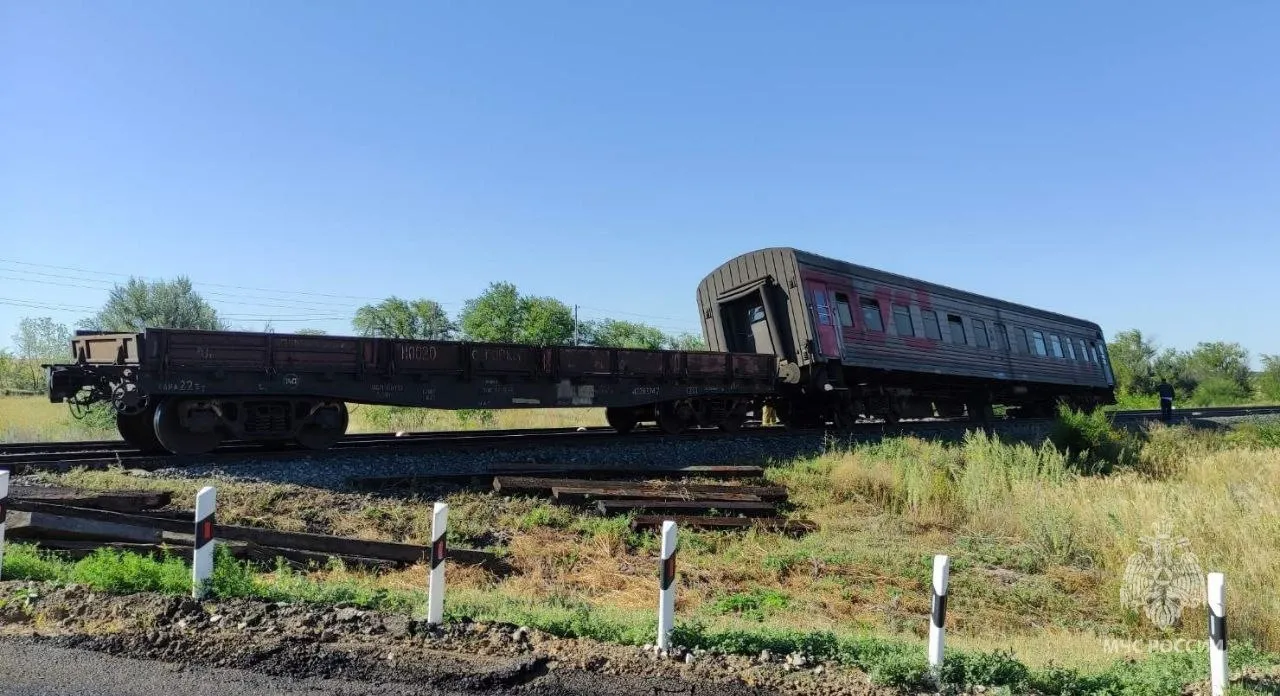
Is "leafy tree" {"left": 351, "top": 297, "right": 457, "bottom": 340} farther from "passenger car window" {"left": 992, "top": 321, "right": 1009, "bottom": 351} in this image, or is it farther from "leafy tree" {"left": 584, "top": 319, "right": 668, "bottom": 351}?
"passenger car window" {"left": 992, "top": 321, "right": 1009, "bottom": 351}

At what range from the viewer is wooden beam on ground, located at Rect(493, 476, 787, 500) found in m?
10.2

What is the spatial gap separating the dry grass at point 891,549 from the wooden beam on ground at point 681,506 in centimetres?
34

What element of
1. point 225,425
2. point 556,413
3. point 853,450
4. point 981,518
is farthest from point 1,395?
point 981,518

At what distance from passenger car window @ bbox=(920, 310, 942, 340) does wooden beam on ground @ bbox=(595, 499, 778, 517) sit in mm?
9167

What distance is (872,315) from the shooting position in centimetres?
1680

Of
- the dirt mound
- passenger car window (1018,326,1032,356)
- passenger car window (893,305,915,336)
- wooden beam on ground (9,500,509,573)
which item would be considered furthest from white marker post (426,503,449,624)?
passenger car window (1018,326,1032,356)

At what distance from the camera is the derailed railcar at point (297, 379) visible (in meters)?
9.72

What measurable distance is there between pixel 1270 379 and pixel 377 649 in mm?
73284

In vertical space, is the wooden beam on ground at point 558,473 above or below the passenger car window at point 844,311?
below

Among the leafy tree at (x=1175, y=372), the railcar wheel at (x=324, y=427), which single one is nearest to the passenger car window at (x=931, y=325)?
the railcar wheel at (x=324, y=427)

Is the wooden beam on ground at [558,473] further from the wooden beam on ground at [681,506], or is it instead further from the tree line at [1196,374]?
the tree line at [1196,374]

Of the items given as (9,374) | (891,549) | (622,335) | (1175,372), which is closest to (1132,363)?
(1175,372)

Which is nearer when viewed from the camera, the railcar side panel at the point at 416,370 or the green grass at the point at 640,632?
the green grass at the point at 640,632

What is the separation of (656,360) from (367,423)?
13933 mm
